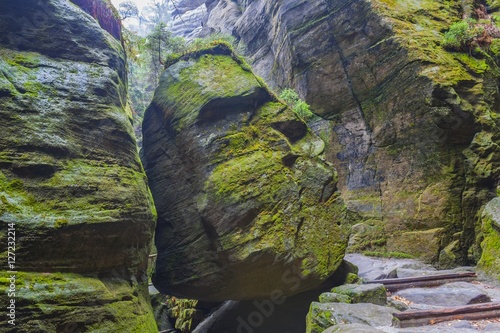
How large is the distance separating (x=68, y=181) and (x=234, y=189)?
3.55 metres

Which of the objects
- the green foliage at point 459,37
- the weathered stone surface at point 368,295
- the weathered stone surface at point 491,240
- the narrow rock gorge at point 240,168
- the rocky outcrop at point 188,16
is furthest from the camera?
the rocky outcrop at point 188,16

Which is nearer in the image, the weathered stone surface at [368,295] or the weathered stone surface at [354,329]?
the weathered stone surface at [354,329]

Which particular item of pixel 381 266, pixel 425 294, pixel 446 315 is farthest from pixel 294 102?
pixel 446 315

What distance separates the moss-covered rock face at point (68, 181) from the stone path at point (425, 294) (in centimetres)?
409

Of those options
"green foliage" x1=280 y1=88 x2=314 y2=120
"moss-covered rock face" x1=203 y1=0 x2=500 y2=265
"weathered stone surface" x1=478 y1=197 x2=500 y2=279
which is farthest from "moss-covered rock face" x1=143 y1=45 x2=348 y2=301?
"moss-covered rock face" x1=203 y1=0 x2=500 y2=265

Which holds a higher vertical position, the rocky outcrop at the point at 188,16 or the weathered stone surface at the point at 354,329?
the rocky outcrop at the point at 188,16

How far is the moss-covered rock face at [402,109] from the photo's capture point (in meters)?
10.8

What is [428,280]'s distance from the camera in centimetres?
837

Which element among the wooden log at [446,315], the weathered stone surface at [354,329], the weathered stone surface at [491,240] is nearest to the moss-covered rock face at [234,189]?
the weathered stone surface at [354,329]

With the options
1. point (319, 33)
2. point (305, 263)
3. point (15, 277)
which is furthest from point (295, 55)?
point (15, 277)

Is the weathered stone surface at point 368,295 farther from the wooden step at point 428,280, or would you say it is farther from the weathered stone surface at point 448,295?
the wooden step at point 428,280

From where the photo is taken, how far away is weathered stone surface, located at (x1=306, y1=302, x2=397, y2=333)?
582 cm

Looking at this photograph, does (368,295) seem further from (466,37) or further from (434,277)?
(466,37)

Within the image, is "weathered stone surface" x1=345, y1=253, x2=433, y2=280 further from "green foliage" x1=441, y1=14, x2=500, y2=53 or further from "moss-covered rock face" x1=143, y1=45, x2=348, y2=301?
"green foliage" x1=441, y1=14, x2=500, y2=53
